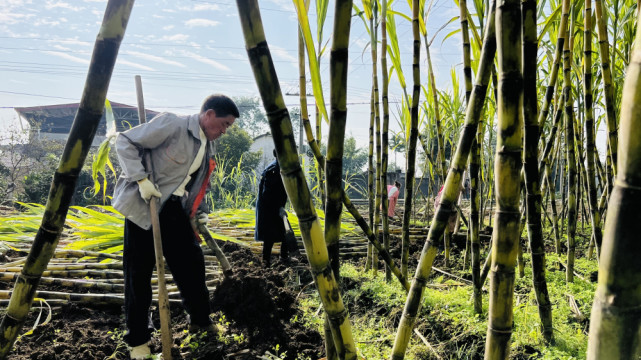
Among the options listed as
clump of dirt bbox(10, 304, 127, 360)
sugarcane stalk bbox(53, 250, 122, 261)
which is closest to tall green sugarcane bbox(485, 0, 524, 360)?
clump of dirt bbox(10, 304, 127, 360)

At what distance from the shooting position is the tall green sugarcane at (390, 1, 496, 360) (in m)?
0.74

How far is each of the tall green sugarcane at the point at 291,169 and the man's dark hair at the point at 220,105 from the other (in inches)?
70.7

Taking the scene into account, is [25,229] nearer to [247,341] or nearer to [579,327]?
[247,341]

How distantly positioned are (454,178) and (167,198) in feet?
5.88

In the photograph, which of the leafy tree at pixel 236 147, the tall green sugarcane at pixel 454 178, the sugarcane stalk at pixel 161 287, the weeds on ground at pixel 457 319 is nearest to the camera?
the tall green sugarcane at pixel 454 178

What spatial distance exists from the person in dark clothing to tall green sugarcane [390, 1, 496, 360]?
125 inches

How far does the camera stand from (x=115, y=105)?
19.5 m

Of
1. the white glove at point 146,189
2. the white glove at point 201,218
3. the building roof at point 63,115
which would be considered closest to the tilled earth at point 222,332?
the white glove at point 201,218

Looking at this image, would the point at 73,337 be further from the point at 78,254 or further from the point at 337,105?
the point at 337,105

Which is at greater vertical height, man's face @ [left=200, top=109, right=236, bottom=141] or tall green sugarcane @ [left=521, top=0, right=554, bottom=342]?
man's face @ [left=200, top=109, right=236, bottom=141]

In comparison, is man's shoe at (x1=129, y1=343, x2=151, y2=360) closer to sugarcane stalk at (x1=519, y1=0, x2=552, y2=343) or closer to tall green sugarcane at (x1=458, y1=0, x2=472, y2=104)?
sugarcane stalk at (x1=519, y1=0, x2=552, y2=343)

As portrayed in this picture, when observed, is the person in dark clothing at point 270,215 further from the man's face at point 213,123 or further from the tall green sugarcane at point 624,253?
the tall green sugarcane at point 624,253

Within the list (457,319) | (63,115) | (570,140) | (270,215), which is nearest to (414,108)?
(570,140)

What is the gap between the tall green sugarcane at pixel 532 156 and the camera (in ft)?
2.86
